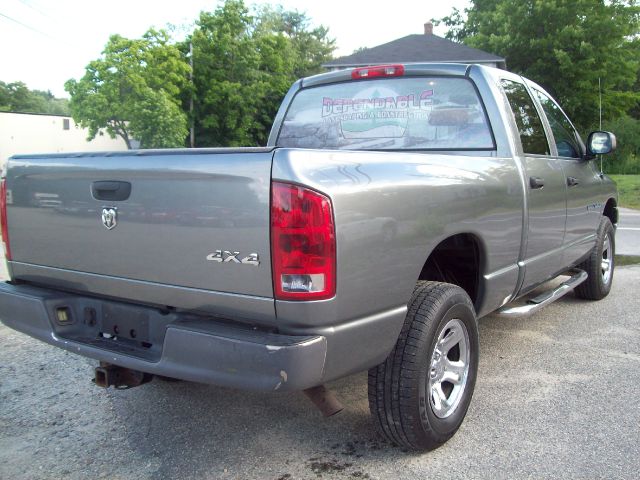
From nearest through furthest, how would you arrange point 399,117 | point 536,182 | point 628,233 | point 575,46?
point 536,182
point 399,117
point 628,233
point 575,46

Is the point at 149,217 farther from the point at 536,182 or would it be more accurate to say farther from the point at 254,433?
the point at 536,182

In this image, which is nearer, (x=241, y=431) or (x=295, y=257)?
(x=295, y=257)

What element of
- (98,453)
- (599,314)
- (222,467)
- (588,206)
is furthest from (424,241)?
(599,314)

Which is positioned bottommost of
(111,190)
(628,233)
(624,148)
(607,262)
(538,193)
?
(628,233)

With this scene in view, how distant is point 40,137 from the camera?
47750 millimetres

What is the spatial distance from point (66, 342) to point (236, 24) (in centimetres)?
3574

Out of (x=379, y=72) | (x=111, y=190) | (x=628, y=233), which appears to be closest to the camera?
(x=111, y=190)

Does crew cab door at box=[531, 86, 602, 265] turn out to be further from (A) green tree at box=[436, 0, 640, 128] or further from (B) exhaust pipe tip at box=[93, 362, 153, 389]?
(A) green tree at box=[436, 0, 640, 128]

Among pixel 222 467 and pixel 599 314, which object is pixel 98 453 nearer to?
pixel 222 467

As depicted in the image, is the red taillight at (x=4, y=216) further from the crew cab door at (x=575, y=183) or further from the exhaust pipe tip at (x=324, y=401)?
the crew cab door at (x=575, y=183)

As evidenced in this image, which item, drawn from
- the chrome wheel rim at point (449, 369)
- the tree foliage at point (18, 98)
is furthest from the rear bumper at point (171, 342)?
the tree foliage at point (18, 98)

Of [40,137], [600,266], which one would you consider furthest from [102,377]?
[40,137]

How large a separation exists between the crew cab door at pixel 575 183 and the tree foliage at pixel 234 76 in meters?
31.5

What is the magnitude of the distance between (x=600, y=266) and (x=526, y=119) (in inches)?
81.4
